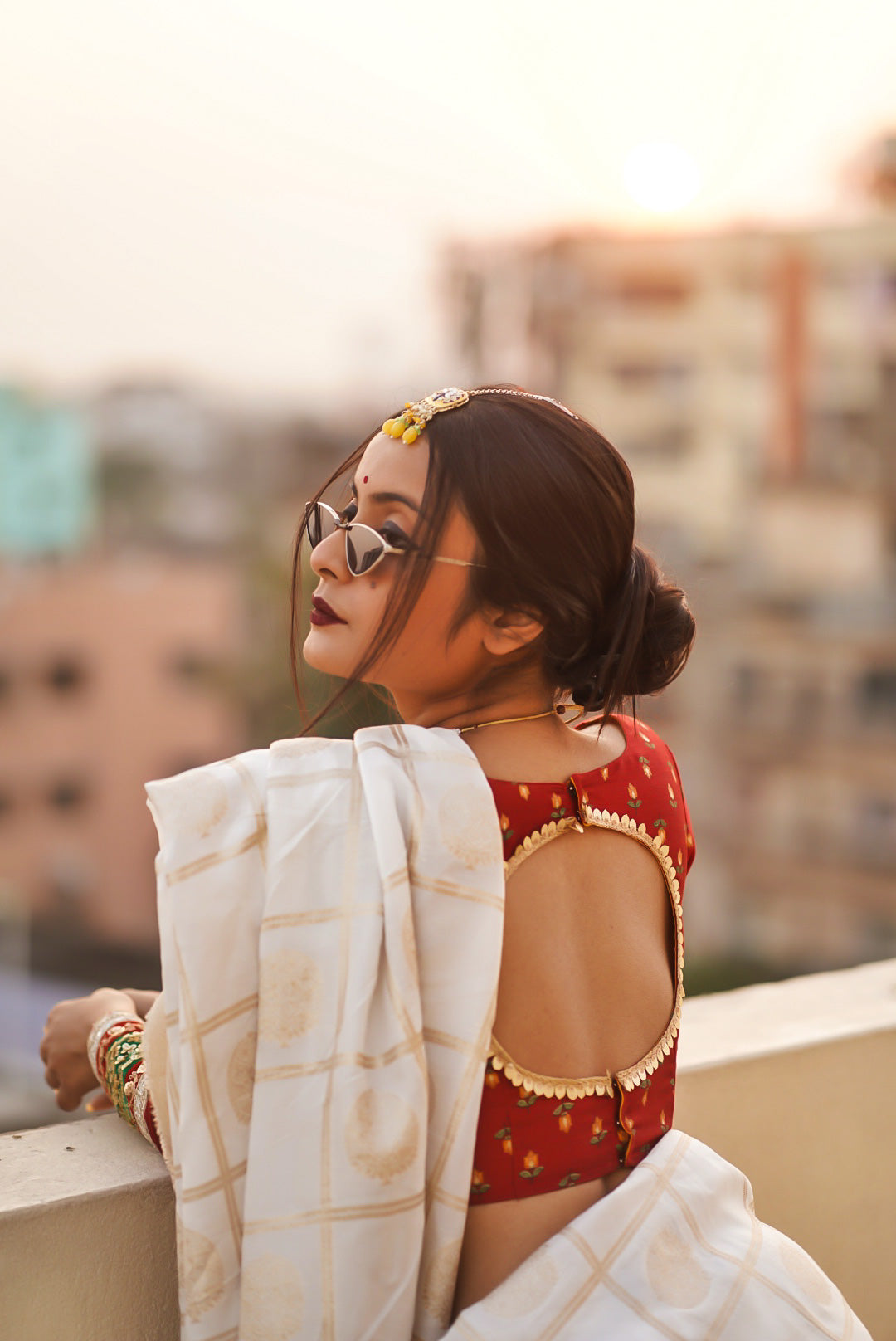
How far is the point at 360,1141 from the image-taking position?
91cm

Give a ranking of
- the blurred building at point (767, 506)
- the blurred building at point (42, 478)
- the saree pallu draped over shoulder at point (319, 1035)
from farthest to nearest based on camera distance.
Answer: the blurred building at point (42, 478), the blurred building at point (767, 506), the saree pallu draped over shoulder at point (319, 1035)

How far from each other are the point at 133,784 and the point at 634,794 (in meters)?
26.3

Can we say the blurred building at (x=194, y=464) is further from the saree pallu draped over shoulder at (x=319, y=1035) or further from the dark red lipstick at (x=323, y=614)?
the saree pallu draped over shoulder at (x=319, y=1035)

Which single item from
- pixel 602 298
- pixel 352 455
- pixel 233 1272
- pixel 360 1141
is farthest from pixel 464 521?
pixel 602 298

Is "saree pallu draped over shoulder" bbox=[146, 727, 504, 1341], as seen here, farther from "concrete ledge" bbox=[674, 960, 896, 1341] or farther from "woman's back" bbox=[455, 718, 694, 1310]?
"concrete ledge" bbox=[674, 960, 896, 1341]

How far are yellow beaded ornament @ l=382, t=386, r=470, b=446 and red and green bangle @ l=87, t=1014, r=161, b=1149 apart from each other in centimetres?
52

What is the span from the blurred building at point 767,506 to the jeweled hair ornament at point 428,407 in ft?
77.2

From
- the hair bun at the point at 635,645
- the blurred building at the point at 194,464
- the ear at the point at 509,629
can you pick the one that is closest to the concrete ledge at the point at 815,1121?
the hair bun at the point at 635,645

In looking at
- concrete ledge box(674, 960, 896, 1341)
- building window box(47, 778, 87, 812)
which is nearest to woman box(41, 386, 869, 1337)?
concrete ledge box(674, 960, 896, 1341)

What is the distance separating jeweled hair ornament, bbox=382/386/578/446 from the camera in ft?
3.52

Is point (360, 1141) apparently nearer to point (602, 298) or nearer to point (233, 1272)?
point (233, 1272)

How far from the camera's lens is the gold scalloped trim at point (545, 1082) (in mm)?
979

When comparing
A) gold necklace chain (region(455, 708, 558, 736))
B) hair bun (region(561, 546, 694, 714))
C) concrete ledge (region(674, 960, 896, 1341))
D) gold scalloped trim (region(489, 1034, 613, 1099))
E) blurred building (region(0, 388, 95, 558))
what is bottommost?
blurred building (region(0, 388, 95, 558))

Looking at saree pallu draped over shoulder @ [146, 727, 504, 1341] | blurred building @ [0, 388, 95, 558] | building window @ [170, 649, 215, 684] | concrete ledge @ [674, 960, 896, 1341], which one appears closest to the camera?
saree pallu draped over shoulder @ [146, 727, 504, 1341]
